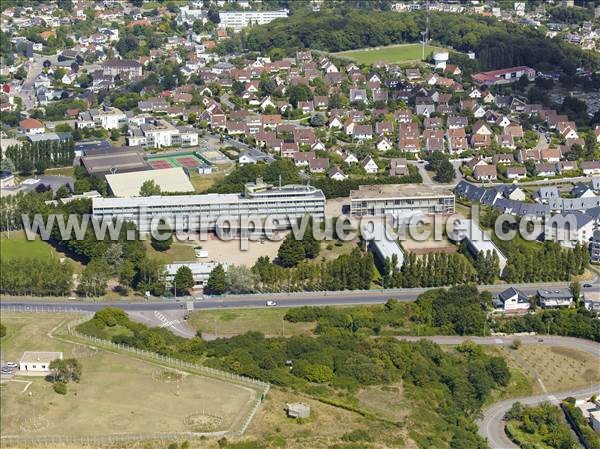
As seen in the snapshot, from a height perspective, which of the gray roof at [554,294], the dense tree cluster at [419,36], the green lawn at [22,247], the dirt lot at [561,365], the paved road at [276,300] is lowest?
the dirt lot at [561,365]

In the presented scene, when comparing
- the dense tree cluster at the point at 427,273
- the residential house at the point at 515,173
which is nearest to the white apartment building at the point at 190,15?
the residential house at the point at 515,173

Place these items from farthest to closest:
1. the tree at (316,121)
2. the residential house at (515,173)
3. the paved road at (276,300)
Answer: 1. the tree at (316,121)
2. the residential house at (515,173)
3. the paved road at (276,300)

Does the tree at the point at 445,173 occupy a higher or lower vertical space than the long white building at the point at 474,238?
higher

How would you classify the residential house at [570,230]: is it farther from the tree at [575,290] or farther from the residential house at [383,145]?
the residential house at [383,145]

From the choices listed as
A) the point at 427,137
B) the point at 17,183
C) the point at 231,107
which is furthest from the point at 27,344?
the point at 231,107

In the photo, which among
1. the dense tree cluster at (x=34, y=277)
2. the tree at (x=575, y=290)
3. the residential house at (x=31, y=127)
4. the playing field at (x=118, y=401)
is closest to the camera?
the playing field at (x=118, y=401)

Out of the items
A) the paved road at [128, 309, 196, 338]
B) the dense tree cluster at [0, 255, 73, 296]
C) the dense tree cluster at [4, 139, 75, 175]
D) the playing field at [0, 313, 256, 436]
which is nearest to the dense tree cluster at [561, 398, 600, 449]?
the playing field at [0, 313, 256, 436]

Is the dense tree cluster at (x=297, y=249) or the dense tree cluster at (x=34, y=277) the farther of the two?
the dense tree cluster at (x=297, y=249)

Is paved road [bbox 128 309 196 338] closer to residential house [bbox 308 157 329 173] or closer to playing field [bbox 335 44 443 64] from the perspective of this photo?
residential house [bbox 308 157 329 173]
